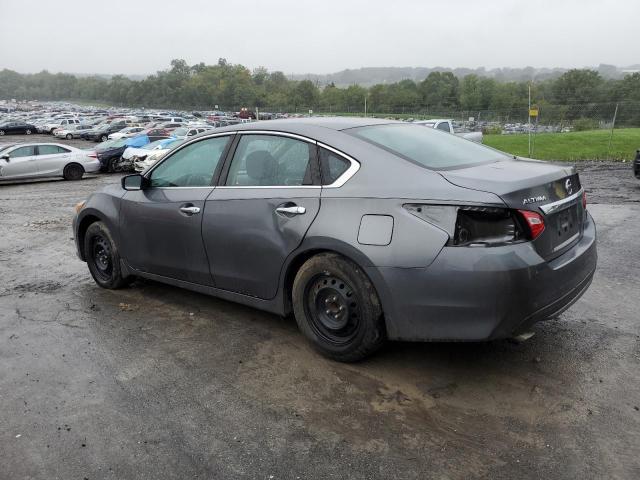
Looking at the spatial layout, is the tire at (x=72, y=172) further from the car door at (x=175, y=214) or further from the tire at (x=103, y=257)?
the car door at (x=175, y=214)

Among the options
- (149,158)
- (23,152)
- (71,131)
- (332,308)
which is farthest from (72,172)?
(71,131)

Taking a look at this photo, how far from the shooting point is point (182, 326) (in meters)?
4.64

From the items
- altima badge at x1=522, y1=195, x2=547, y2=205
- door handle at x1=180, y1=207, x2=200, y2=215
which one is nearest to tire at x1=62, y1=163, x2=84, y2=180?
door handle at x1=180, y1=207, x2=200, y2=215

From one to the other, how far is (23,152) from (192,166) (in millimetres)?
17522

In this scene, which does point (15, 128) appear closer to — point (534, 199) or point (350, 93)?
point (350, 93)

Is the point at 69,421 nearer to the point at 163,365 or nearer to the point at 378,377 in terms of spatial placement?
the point at 163,365

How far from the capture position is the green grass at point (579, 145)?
854 inches

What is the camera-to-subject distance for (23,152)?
19375 millimetres

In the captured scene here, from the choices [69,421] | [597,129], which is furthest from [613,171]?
[69,421]

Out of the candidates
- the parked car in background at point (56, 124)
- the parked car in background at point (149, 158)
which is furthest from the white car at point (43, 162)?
the parked car in background at point (56, 124)

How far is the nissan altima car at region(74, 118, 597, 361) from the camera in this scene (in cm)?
317

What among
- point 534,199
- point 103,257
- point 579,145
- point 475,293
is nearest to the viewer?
point 475,293

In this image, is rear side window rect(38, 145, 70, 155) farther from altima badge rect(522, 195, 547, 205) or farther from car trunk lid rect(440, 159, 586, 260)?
altima badge rect(522, 195, 547, 205)

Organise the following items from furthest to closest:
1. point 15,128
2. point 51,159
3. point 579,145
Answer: point 15,128, point 579,145, point 51,159
